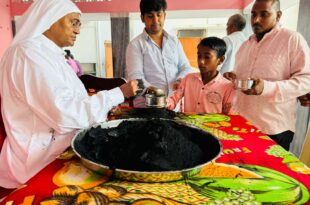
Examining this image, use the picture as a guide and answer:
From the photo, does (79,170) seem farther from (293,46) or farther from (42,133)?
(293,46)

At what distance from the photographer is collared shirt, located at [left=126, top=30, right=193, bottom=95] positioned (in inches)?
79.2

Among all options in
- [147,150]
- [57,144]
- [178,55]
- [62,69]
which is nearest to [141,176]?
[147,150]

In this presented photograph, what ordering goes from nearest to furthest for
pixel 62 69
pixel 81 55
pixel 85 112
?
pixel 85 112
pixel 62 69
pixel 81 55

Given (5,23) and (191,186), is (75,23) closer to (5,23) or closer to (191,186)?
(191,186)

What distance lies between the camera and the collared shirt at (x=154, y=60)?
2012 millimetres

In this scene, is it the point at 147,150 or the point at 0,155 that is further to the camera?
the point at 0,155

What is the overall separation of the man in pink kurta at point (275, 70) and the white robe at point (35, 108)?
89cm

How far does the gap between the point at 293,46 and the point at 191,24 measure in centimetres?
651

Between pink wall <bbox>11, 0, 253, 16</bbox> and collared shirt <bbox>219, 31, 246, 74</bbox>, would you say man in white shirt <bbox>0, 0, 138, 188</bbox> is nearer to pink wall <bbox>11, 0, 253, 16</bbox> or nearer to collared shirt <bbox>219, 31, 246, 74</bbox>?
collared shirt <bbox>219, 31, 246, 74</bbox>

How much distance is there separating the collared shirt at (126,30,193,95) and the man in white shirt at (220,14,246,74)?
1.14 m

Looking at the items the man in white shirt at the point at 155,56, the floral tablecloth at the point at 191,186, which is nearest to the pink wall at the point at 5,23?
the man in white shirt at the point at 155,56

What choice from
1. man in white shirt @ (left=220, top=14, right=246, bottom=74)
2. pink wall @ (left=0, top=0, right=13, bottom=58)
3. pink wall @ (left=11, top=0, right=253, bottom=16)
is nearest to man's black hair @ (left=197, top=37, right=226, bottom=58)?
man in white shirt @ (left=220, top=14, right=246, bottom=74)

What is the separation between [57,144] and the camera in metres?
1.12

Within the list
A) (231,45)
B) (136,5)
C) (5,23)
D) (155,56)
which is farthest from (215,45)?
(5,23)
